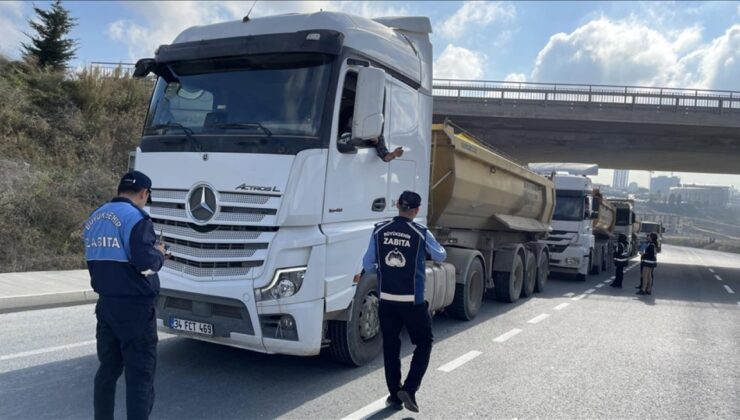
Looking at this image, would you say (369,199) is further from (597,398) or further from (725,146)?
(725,146)

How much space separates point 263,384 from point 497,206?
6.26 metres

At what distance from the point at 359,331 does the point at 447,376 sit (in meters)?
1.04

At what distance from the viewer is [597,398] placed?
5.34 m

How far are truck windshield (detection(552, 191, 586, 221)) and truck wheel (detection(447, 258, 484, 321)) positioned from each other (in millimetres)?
8197

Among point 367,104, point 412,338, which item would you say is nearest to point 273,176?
point 367,104

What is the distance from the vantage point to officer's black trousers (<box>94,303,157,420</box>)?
359cm

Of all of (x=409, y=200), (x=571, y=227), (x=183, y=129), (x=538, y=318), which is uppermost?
(x=183, y=129)

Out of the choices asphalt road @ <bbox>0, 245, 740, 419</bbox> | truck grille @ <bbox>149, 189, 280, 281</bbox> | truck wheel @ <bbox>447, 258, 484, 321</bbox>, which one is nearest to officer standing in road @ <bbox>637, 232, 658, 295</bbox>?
asphalt road @ <bbox>0, 245, 740, 419</bbox>

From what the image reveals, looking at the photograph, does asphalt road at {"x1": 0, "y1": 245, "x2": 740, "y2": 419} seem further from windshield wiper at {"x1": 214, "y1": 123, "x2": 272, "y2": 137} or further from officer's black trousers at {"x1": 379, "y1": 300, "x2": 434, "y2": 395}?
windshield wiper at {"x1": 214, "y1": 123, "x2": 272, "y2": 137}

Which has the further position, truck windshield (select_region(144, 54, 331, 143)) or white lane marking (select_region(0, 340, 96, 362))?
white lane marking (select_region(0, 340, 96, 362))

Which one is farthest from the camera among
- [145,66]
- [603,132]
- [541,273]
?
[603,132]

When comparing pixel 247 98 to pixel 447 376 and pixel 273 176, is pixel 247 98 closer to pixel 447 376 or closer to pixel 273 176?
pixel 273 176

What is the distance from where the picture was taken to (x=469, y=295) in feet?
28.7

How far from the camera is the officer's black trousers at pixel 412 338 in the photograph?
475 centimetres
